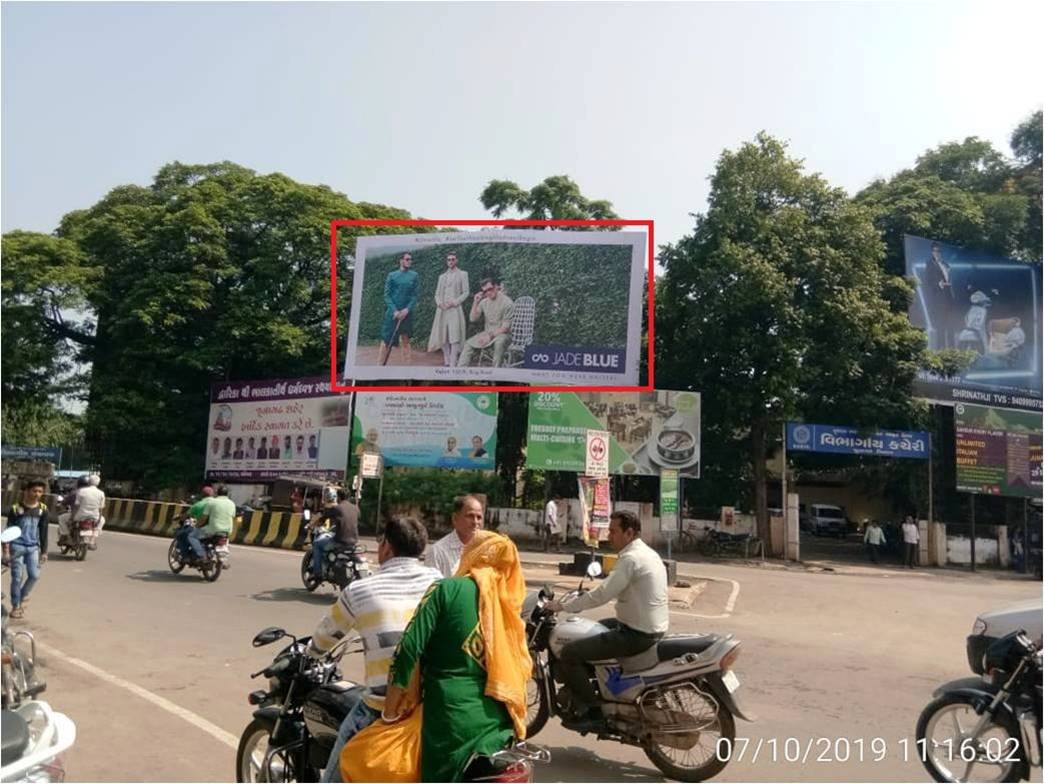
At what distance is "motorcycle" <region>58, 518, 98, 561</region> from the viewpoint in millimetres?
14523

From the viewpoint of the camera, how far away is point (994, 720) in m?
4.79

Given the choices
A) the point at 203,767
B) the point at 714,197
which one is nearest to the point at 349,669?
the point at 203,767

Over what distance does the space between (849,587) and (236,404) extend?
71.4 ft

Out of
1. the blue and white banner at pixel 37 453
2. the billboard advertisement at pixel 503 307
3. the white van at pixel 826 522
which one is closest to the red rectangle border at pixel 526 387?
the billboard advertisement at pixel 503 307

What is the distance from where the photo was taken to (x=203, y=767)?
4.98 meters

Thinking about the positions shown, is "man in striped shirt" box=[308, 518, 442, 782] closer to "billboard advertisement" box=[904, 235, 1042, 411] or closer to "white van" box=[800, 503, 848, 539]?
"billboard advertisement" box=[904, 235, 1042, 411]

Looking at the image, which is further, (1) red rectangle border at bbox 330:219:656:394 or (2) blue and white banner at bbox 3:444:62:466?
(2) blue and white banner at bbox 3:444:62:466

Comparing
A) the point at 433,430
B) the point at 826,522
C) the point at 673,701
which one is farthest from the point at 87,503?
the point at 826,522

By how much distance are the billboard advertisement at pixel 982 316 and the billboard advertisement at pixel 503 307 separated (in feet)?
32.5

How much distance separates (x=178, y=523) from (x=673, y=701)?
15.6 m

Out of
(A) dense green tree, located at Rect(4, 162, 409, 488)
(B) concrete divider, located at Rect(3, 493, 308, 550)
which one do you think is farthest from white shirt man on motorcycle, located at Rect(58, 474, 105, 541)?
(A) dense green tree, located at Rect(4, 162, 409, 488)

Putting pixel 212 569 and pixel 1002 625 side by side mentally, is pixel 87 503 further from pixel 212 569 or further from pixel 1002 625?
pixel 1002 625

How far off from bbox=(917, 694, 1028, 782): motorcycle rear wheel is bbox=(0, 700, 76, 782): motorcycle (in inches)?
176

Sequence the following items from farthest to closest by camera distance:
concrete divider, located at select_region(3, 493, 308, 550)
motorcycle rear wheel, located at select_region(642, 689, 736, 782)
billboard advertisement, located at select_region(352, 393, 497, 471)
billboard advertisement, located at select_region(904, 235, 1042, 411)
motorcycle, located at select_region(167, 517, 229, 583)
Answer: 1. billboard advertisement, located at select_region(904, 235, 1042, 411)
2. billboard advertisement, located at select_region(352, 393, 497, 471)
3. concrete divider, located at select_region(3, 493, 308, 550)
4. motorcycle, located at select_region(167, 517, 229, 583)
5. motorcycle rear wheel, located at select_region(642, 689, 736, 782)
